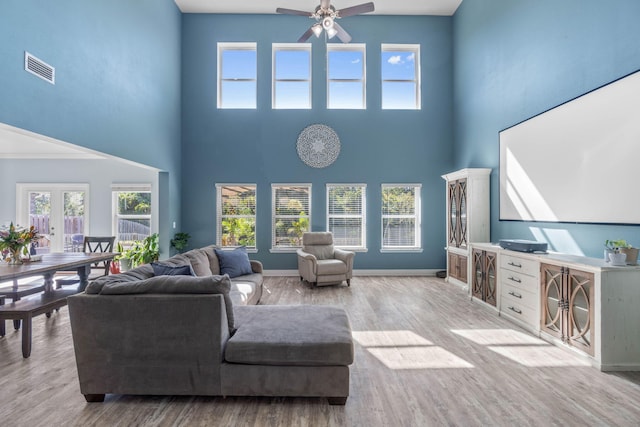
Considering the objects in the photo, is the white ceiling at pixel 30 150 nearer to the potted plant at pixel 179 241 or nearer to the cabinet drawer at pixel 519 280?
the potted plant at pixel 179 241

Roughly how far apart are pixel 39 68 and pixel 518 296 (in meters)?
5.81

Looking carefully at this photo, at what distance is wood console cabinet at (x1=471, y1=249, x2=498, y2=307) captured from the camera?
4342 millimetres

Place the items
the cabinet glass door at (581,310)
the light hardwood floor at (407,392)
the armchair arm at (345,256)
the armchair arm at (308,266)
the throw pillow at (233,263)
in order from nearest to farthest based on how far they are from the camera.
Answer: the light hardwood floor at (407,392) → the cabinet glass door at (581,310) → the throw pillow at (233,263) → the armchair arm at (308,266) → the armchair arm at (345,256)

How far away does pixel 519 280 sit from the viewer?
377 centimetres

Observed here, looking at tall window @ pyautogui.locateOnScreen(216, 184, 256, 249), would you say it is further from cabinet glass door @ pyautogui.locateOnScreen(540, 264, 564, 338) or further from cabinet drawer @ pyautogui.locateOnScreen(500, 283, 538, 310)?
cabinet glass door @ pyautogui.locateOnScreen(540, 264, 564, 338)

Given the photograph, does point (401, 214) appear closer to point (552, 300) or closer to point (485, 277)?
point (485, 277)

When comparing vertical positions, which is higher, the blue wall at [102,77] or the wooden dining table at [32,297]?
the blue wall at [102,77]

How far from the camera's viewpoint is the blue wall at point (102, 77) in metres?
2.94

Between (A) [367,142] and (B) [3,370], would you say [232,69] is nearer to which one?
(A) [367,142]

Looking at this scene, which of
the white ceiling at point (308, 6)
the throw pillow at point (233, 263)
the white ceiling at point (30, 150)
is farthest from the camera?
the white ceiling at point (308, 6)

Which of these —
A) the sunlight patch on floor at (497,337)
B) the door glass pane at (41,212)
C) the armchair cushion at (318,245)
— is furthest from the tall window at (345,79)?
the door glass pane at (41,212)

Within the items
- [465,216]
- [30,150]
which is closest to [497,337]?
[465,216]

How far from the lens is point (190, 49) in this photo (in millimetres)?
6879

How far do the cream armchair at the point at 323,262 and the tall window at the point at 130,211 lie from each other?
3987mm
